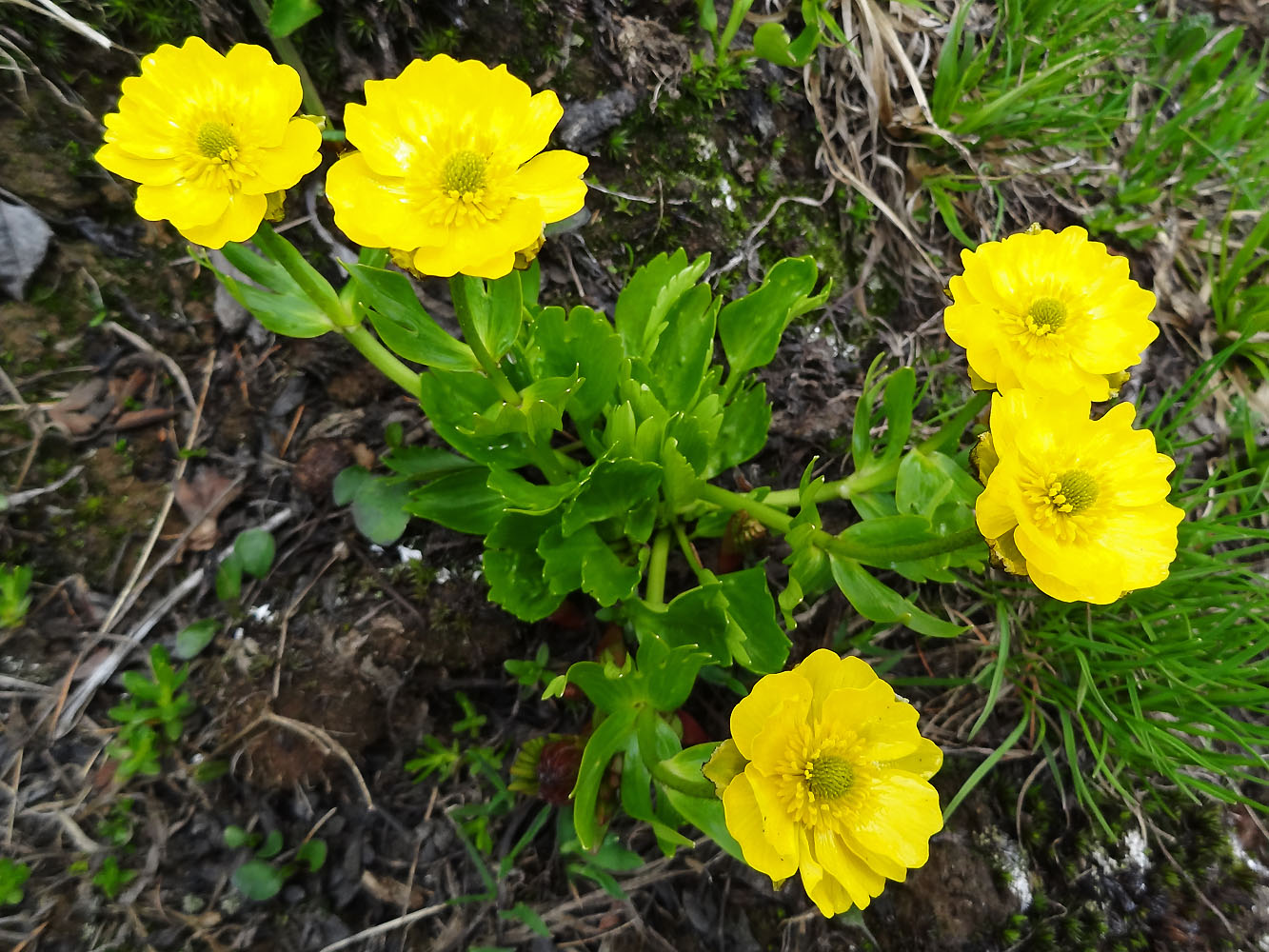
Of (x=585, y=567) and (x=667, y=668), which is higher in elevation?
(x=585, y=567)

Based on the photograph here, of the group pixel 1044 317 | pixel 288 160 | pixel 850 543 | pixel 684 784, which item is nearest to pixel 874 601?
pixel 850 543

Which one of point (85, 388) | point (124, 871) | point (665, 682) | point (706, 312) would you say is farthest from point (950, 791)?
point (85, 388)

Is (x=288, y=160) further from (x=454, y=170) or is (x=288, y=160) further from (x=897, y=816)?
(x=897, y=816)

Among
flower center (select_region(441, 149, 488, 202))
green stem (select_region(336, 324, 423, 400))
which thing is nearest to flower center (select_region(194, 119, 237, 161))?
flower center (select_region(441, 149, 488, 202))

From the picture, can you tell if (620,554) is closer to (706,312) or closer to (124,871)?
(706,312)

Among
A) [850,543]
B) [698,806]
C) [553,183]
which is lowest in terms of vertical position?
[698,806]

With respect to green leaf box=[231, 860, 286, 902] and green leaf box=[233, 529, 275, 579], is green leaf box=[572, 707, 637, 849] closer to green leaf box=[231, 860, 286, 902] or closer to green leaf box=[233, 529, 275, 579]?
green leaf box=[231, 860, 286, 902]

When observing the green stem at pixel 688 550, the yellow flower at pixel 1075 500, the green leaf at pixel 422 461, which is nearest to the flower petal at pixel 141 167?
the green leaf at pixel 422 461
